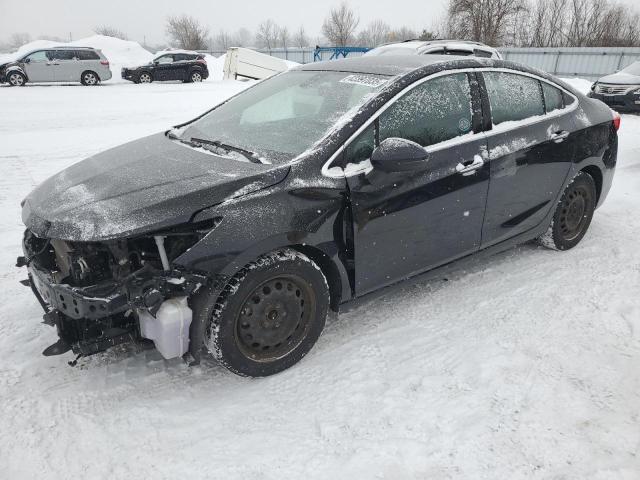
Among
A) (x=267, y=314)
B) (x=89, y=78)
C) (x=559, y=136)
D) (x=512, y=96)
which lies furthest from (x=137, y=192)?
(x=89, y=78)

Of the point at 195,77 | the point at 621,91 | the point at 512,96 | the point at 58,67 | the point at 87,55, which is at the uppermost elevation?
the point at 512,96

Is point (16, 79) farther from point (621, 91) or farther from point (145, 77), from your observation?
point (621, 91)

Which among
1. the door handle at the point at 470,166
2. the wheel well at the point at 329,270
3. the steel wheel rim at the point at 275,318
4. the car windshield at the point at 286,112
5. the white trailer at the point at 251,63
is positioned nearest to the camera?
the steel wheel rim at the point at 275,318

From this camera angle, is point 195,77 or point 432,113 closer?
point 432,113

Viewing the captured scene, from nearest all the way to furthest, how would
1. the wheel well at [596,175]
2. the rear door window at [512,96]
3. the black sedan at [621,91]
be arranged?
the rear door window at [512,96]
the wheel well at [596,175]
the black sedan at [621,91]

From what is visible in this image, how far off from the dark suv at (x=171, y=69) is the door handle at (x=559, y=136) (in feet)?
65.5

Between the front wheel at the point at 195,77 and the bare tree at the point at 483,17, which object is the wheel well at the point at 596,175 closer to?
the front wheel at the point at 195,77

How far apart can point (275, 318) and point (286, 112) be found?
1486 millimetres

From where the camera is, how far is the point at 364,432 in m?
2.41

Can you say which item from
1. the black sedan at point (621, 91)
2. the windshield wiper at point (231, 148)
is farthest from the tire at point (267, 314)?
the black sedan at point (621, 91)

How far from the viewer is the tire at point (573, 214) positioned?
4.17 m

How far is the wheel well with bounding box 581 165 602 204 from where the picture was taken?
4286 mm

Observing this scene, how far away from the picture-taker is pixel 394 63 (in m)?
Answer: 3.35

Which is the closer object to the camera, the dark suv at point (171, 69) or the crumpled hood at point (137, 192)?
the crumpled hood at point (137, 192)
